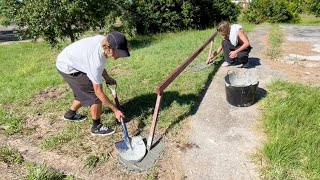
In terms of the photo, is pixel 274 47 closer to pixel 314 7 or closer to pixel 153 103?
pixel 153 103

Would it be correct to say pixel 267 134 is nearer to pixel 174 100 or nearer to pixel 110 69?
pixel 174 100

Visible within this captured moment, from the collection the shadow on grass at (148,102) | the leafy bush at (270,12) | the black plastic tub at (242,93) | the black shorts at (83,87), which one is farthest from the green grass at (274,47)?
the leafy bush at (270,12)

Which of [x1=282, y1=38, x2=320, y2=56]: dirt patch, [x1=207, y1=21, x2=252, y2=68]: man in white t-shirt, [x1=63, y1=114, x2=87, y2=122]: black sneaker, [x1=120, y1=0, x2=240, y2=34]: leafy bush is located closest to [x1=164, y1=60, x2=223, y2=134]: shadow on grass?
[x1=207, y1=21, x2=252, y2=68]: man in white t-shirt

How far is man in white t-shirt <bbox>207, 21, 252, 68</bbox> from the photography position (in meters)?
6.33

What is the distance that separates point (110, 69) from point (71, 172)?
4158 millimetres

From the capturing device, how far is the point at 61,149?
412cm

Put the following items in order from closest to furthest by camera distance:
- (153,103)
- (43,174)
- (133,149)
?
1. (43,174)
2. (133,149)
3. (153,103)

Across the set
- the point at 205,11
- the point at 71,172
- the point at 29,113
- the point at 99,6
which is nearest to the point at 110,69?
the point at 29,113

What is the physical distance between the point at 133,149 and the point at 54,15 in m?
8.55

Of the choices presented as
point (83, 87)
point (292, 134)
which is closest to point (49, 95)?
point (83, 87)

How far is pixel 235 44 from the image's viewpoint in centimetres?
659

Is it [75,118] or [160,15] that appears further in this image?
[160,15]

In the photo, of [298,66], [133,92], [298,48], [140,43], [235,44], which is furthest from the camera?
[140,43]

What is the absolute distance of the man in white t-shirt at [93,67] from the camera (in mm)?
3643
